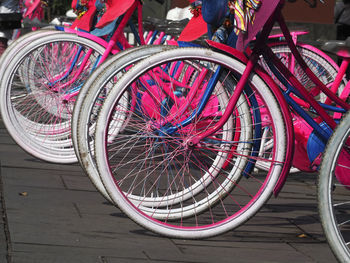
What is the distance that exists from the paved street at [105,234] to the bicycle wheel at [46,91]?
0.38 meters

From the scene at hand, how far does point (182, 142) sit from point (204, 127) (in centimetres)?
13

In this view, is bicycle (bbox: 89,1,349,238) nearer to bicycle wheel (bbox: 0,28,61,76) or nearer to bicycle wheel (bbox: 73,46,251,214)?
bicycle wheel (bbox: 73,46,251,214)

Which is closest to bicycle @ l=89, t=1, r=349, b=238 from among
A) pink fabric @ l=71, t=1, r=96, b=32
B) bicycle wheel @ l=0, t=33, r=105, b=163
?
bicycle wheel @ l=0, t=33, r=105, b=163

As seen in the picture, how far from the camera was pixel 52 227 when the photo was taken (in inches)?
171

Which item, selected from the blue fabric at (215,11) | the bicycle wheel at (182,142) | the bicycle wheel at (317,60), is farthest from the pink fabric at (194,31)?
the bicycle wheel at (317,60)

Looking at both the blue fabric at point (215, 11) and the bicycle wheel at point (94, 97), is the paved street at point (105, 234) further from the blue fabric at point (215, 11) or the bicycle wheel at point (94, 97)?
the blue fabric at point (215, 11)

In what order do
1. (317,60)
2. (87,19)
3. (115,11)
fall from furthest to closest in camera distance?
(317,60) → (87,19) → (115,11)

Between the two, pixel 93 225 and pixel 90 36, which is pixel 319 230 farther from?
pixel 90 36

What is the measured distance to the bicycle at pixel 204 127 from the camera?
4.12m

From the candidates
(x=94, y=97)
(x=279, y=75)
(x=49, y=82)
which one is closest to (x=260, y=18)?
(x=279, y=75)

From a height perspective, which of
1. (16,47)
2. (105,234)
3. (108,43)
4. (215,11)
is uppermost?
(215,11)

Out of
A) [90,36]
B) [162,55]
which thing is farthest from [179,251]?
[90,36]

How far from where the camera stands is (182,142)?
428 centimetres

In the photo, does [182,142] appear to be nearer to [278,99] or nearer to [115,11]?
[278,99]
